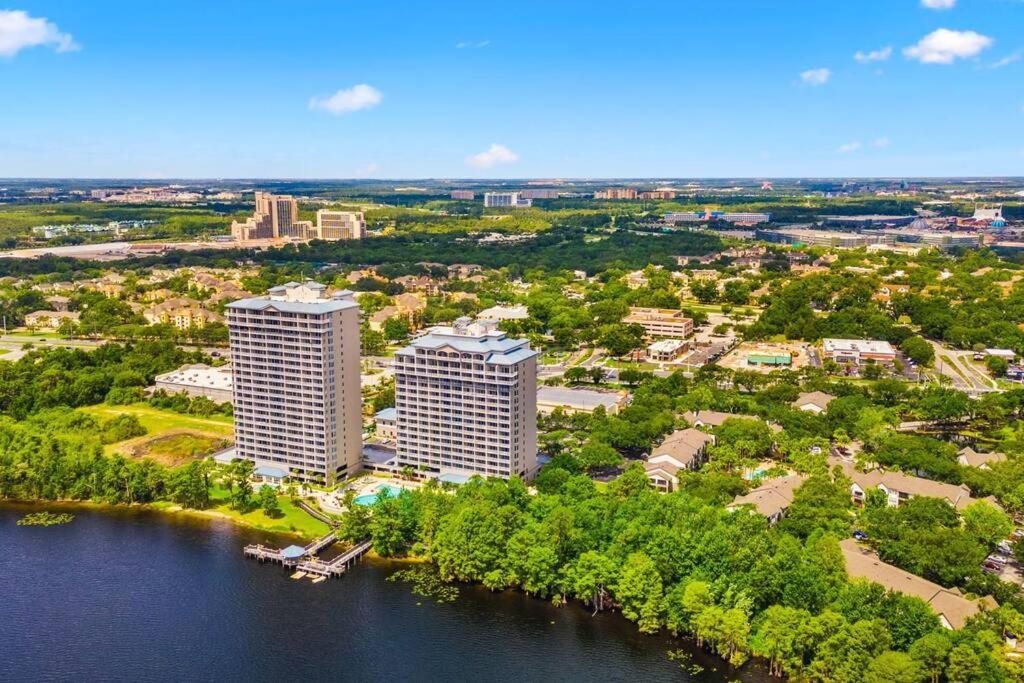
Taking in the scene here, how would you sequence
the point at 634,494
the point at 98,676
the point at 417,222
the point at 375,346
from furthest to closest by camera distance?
the point at 417,222, the point at 375,346, the point at 634,494, the point at 98,676

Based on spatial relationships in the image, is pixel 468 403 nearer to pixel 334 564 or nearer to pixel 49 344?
pixel 334 564

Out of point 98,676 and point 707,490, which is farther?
point 707,490

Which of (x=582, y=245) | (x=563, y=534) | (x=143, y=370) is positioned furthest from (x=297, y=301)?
(x=582, y=245)

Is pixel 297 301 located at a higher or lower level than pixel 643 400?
higher

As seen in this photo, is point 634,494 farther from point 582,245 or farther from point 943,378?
point 582,245

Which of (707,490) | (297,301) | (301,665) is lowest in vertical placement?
(301,665)

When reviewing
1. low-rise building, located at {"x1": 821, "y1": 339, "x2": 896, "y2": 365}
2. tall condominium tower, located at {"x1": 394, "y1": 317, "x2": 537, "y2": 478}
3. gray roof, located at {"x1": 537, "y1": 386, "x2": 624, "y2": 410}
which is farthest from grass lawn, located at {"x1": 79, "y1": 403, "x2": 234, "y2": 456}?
low-rise building, located at {"x1": 821, "y1": 339, "x2": 896, "y2": 365}

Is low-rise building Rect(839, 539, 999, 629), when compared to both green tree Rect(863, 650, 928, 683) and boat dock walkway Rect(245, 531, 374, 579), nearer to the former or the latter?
green tree Rect(863, 650, 928, 683)
